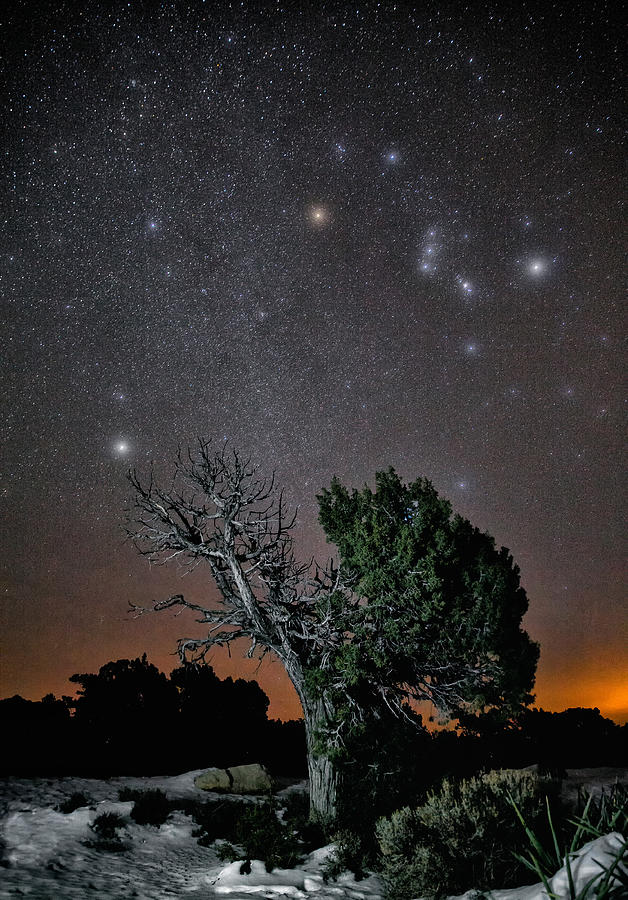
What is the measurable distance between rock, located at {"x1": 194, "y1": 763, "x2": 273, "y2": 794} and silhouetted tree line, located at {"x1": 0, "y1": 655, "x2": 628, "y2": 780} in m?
4.11

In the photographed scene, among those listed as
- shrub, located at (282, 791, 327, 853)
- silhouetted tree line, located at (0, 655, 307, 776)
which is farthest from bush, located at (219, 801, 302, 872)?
silhouetted tree line, located at (0, 655, 307, 776)

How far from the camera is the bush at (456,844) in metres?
5.74

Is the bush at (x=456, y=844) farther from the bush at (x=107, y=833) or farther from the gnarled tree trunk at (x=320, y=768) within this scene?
the bush at (x=107, y=833)

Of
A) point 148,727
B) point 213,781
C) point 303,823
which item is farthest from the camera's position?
point 148,727

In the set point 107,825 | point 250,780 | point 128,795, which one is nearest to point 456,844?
point 107,825

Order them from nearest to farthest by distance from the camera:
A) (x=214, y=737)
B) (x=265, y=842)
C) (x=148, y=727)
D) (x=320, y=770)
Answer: (x=265, y=842), (x=320, y=770), (x=148, y=727), (x=214, y=737)

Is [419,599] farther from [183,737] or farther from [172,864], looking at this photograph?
[183,737]

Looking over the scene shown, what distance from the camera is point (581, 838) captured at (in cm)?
581

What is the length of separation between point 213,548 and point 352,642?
4.10m

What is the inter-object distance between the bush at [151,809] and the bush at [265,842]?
1864 millimetres

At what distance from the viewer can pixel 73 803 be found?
421 inches

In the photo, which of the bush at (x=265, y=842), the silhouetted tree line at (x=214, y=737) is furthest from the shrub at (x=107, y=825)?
the silhouetted tree line at (x=214, y=737)

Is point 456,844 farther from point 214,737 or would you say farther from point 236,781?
point 214,737

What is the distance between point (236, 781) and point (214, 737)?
963 cm
